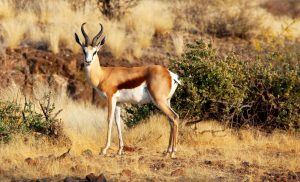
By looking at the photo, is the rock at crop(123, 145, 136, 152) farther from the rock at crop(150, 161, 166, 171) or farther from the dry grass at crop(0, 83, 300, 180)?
the rock at crop(150, 161, 166, 171)

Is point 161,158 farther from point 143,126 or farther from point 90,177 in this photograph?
point 143,126

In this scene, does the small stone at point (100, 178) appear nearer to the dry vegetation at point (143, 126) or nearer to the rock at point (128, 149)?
the dry vegetation at point (143, 126)

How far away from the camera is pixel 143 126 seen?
13.2m

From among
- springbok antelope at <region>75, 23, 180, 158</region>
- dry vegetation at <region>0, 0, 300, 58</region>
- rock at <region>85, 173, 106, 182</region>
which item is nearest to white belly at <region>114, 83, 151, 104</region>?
springbok antelope at <region>75, 23, 180, 158</region>

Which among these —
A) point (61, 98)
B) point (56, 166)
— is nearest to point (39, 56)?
point (61, 98)

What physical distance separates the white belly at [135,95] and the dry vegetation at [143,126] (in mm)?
940

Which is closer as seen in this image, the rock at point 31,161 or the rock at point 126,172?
the rock at point 126,172

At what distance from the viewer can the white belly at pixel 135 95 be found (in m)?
11.0

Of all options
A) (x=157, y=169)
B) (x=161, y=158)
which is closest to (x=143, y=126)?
(x=161, y=158)

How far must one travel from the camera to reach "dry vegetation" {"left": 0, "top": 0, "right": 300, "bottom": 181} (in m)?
9.75

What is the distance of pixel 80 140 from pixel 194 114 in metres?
2.66

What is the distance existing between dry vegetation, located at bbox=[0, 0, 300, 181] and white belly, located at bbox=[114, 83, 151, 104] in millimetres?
940

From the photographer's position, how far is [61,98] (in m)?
17.7

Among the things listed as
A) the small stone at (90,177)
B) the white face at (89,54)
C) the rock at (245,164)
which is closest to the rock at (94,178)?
the small stone at (90,177)
